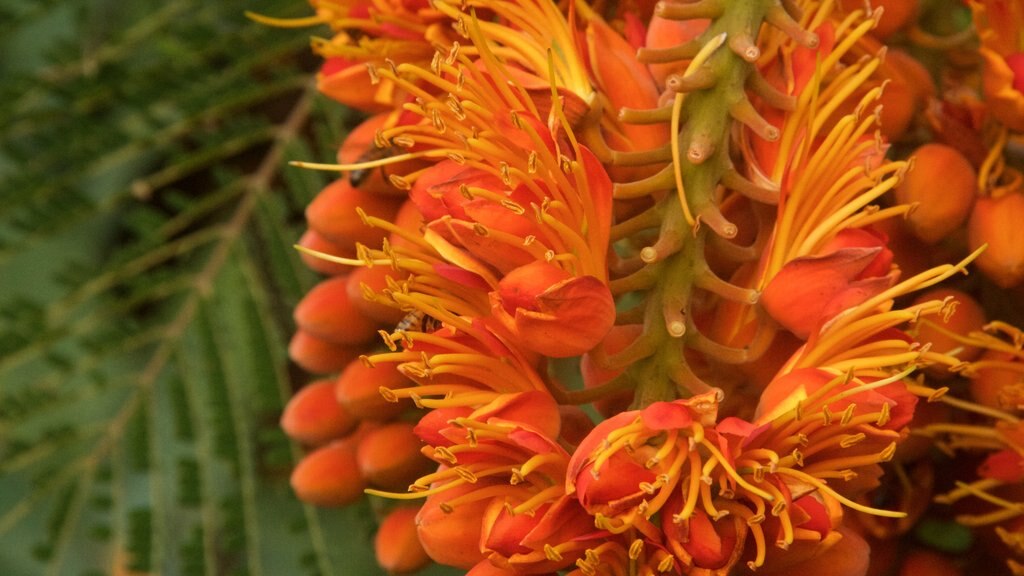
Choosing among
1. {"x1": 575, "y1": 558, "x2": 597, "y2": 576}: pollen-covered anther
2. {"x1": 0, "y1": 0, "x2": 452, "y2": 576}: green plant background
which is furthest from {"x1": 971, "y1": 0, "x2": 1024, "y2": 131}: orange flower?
{"x1": 0, "y1": 0, "x2": 452, "y2": 576}: green plant background

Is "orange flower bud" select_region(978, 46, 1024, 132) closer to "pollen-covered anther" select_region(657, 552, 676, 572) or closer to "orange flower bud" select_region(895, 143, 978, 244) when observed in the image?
"orange flower bud" select_region(895, 143, 978, 244)

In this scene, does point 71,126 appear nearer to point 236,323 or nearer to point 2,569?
point 236,323

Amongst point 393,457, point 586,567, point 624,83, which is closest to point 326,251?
point 393,457

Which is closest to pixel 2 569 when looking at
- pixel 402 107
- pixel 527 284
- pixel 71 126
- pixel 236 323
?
pixel 236 323

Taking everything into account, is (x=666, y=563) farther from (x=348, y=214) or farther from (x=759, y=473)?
(x=348, y=214)

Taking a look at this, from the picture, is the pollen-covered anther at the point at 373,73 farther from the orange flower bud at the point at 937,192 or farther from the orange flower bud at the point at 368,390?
the orange flower bud at the point at 937,192

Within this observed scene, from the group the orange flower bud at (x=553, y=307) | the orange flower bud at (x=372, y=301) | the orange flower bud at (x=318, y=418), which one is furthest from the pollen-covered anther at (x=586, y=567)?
the orange flower bud at (x=318, y=418)
